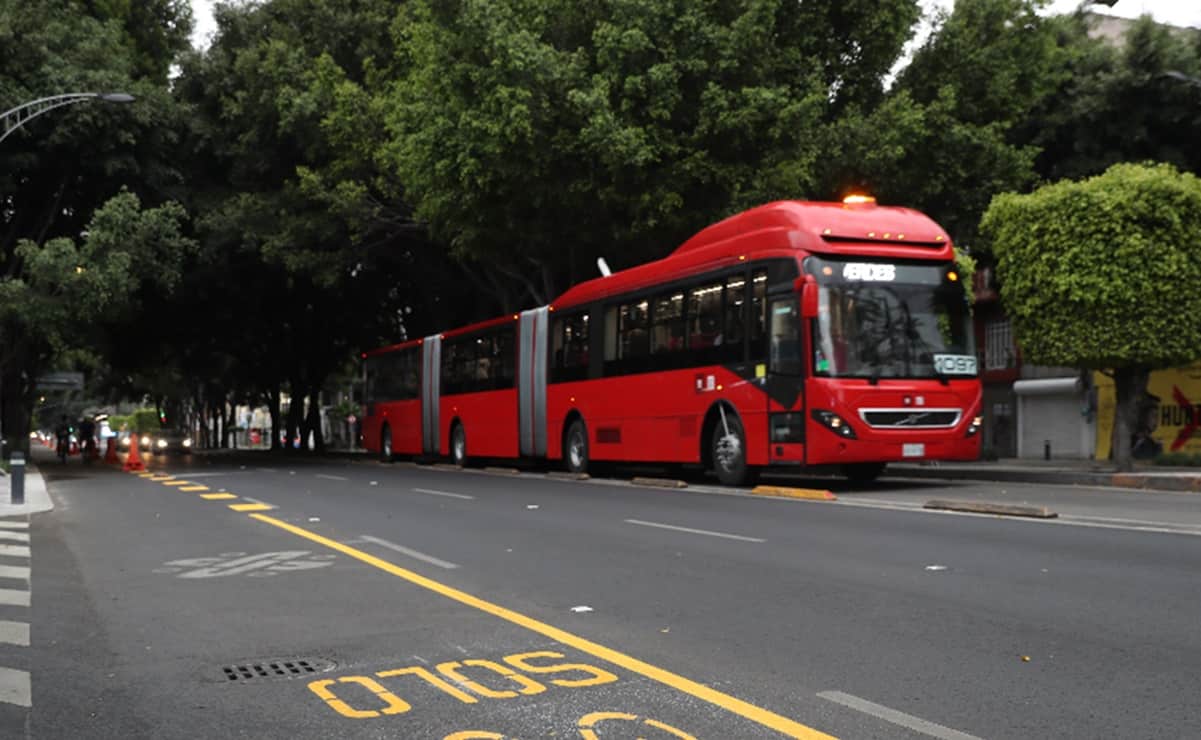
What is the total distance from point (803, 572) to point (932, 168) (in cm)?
2042

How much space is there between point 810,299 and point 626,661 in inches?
452

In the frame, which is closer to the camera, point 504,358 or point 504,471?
point 504,471

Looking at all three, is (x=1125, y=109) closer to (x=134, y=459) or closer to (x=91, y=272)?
(x=91, y=272)

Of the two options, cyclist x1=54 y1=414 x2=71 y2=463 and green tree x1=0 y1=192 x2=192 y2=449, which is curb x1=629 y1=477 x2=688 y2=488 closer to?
green tree x1=0 y1=192 x2=192 y2=449

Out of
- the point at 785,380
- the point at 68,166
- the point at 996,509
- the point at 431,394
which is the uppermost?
the point at 68,166

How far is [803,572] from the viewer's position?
9.28 m

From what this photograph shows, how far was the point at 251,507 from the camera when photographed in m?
16.8

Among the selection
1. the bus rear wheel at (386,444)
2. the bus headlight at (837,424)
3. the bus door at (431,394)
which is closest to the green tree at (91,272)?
the bus door at (431,394)

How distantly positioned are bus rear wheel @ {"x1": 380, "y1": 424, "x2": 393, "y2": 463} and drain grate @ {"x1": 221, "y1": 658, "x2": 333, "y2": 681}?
2943 centimetres

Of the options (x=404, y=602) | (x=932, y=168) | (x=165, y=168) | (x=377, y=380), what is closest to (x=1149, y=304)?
(x=932, y=168)

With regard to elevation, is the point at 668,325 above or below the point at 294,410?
above

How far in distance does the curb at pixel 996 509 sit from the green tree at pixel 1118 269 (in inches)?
373

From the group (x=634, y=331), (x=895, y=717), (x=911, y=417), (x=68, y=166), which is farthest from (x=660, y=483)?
(x=68, y=166)

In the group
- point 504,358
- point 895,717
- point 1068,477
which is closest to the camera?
point 895,717
